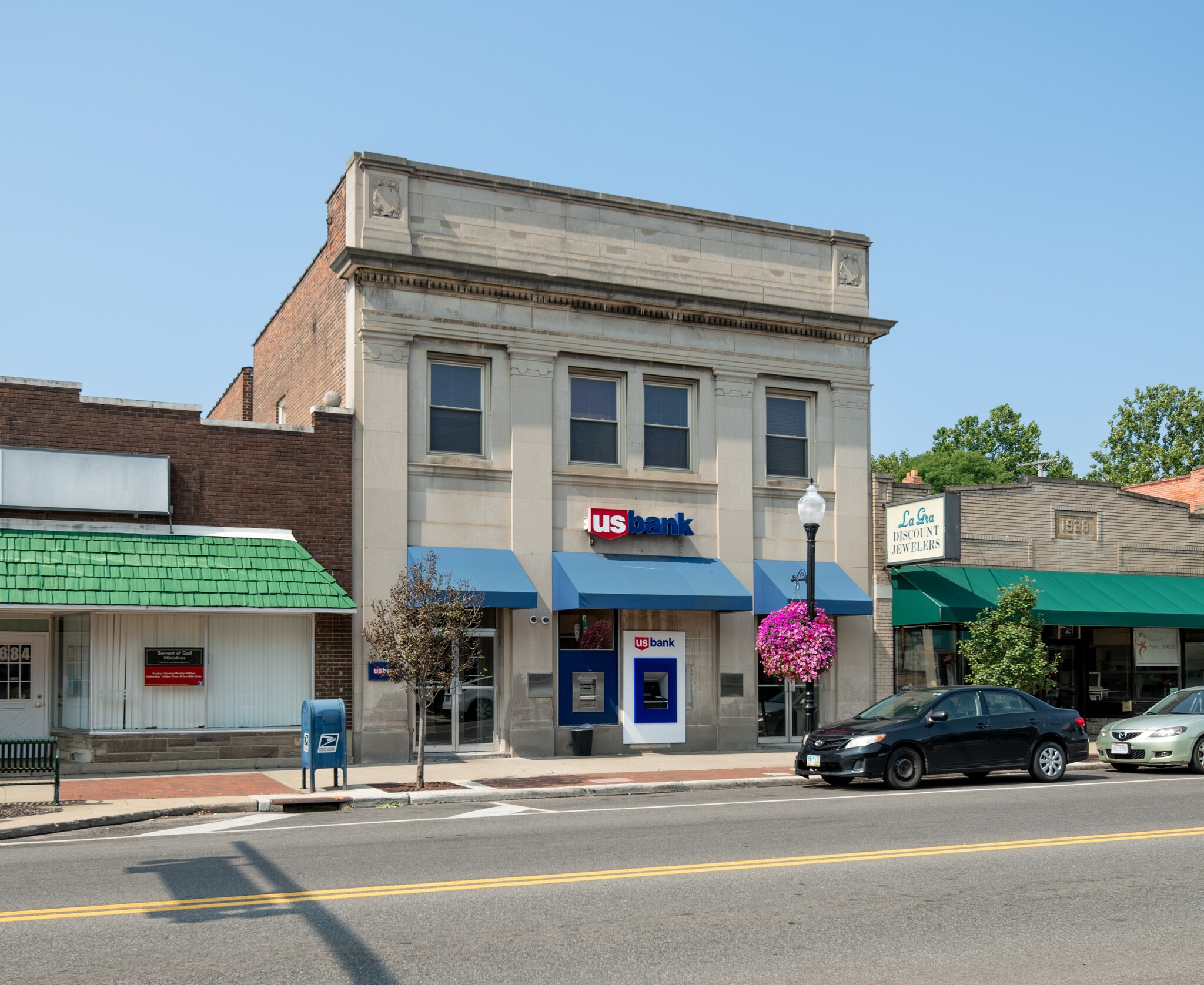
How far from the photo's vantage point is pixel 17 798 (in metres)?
16.2

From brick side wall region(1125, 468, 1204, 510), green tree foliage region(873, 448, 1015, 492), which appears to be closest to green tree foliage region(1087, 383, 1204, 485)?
green tree foliage region(873, 448, 1015, 492)

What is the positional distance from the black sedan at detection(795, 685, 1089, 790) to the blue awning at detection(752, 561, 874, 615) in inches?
214

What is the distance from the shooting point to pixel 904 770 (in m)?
17.4

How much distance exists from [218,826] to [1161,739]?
47.9ft

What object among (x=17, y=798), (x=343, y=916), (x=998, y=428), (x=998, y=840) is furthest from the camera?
(x=998, y=428)

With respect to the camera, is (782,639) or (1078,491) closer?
(782,639)

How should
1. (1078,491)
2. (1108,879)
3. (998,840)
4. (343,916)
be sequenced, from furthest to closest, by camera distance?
(1078,491) → (998,840) → (1108,879) → (343,916)

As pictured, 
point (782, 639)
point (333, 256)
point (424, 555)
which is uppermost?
point (333, 256)

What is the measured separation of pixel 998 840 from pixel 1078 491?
61.3 ft

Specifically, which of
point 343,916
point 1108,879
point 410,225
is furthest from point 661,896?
point 410,225

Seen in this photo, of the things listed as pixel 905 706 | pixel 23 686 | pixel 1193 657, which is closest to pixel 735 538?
pixel 905 706

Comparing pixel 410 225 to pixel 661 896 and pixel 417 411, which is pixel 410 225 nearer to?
pixel 417 411

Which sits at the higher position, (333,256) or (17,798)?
(333,256)

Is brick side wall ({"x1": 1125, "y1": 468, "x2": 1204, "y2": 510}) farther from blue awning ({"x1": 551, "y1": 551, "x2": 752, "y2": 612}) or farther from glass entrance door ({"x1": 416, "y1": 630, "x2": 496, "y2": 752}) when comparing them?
glass entrance door ({"x1": 416, "y1": 630, "x2": 496, "y2": 752})
